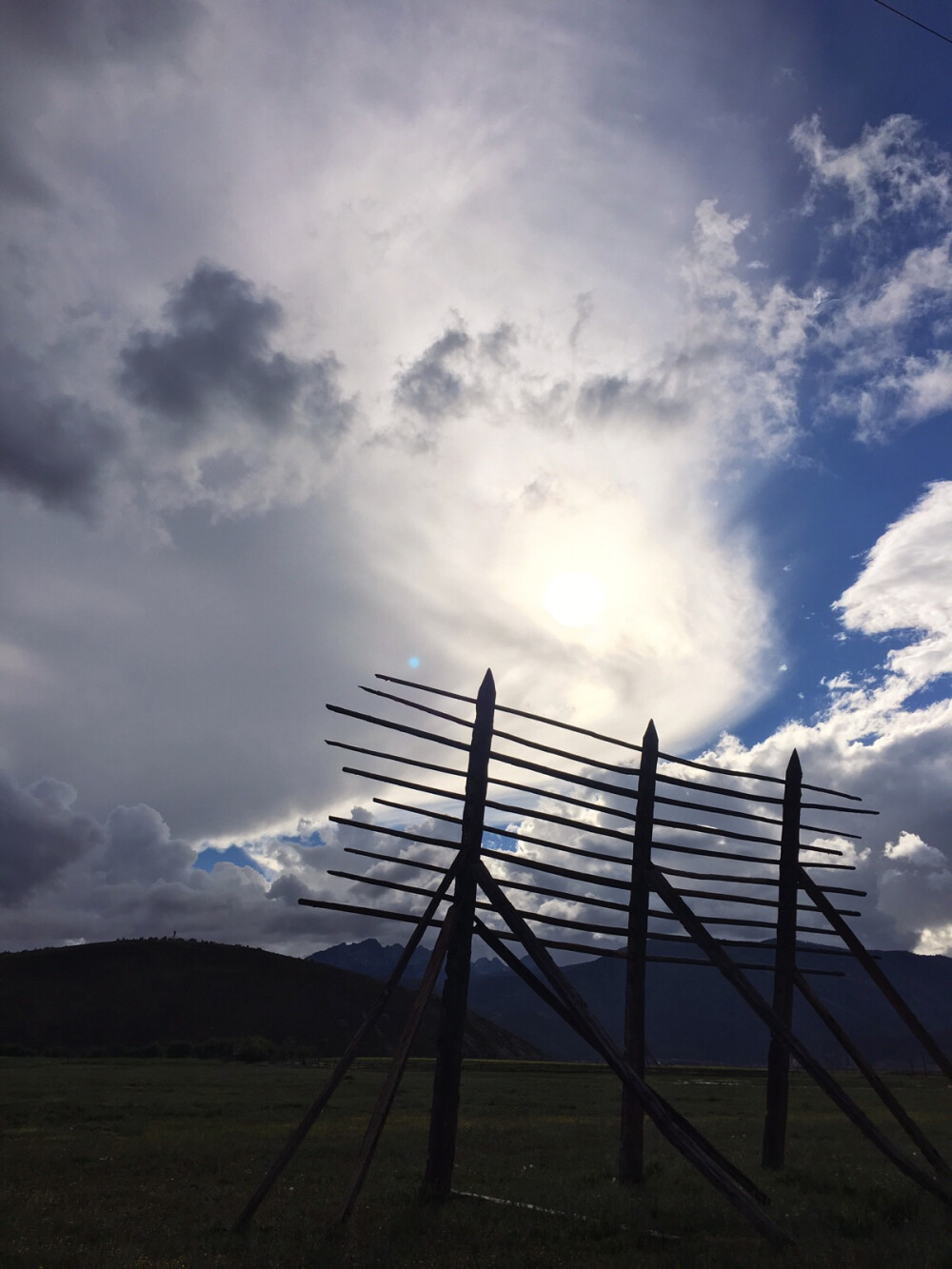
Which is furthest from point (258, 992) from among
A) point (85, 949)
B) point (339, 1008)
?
point (85, 949)

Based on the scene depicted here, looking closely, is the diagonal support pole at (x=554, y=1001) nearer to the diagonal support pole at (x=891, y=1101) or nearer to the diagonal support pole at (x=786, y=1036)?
the diagonal support pole at (x=786, y=1036)

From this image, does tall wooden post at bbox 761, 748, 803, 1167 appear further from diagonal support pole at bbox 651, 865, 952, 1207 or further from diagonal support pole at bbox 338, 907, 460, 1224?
diagonal support pole at bbox 338, 907, 460, 1224

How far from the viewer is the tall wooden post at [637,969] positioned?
10.6 m

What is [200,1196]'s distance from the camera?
1029 centimetres

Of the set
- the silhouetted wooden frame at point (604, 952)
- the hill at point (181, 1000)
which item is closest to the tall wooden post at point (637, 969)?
the silhouetted wooden frame at point (604, 952)

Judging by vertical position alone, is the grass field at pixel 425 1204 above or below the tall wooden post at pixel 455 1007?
below

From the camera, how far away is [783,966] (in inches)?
489

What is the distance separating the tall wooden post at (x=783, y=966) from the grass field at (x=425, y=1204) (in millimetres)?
504

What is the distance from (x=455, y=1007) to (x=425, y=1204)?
2029mm

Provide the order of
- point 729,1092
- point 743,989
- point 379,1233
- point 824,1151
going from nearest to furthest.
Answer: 1. point 379,1233
2. point 743,989
3. point 824,1151
4. point 729,1092

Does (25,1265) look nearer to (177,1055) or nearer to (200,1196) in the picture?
(200,1196)

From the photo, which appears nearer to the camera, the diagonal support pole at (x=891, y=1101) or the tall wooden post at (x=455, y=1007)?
the tall wooden post at (x=455, y=1007)

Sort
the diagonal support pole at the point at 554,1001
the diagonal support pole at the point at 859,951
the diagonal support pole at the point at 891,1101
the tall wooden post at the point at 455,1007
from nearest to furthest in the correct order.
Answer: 1. the diagonal support pole at the point at 554,1001
2. the tall wooden post at the point at 455,1007
3. the diagonal support pole at the point at 891,1101
4. the diagonal support pole at the point at 859,951

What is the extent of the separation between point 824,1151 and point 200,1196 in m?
11.0
